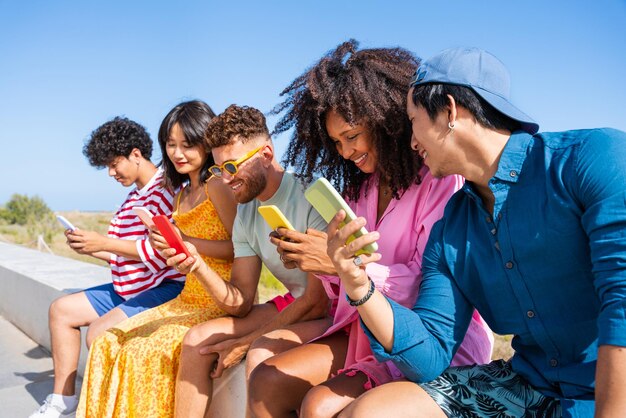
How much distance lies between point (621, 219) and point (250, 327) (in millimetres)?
1945

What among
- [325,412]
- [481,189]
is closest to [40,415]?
[325,412]

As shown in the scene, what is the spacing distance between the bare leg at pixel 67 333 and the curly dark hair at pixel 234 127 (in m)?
1.65

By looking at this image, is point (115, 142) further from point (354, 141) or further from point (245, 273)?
point (354, 141)

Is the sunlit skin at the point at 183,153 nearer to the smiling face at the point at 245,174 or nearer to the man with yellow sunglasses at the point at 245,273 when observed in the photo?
the man with yellow sunglasses at the point at 245,273

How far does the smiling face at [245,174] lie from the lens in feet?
9.57

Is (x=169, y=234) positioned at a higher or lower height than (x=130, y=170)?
lower

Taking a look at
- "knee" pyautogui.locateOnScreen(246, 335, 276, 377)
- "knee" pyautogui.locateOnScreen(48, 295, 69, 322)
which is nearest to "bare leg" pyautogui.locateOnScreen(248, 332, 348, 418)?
"knee" pyautogui.locateOnScreen(246, 335, 276, 377)

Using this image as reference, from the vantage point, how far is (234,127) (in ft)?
9.80

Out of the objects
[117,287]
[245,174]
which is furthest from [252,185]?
[117,287]

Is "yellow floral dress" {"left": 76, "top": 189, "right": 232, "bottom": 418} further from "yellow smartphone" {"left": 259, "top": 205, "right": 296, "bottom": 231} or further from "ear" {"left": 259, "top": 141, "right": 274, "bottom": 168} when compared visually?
"yellow smartphone" {"left": 259, "top": 205, "right": 296, "bottom": 231}

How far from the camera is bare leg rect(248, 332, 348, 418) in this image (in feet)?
7.14

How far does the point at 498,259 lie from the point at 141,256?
256 centimetres

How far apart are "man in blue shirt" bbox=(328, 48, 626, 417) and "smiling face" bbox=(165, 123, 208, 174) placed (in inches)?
77.4

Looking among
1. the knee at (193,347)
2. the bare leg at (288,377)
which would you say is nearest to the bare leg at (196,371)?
the knee at (193,347)
